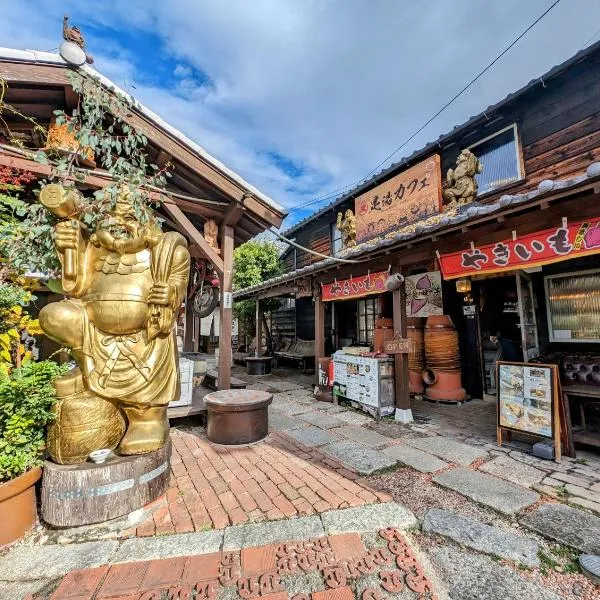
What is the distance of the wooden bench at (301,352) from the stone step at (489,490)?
811 centimetres

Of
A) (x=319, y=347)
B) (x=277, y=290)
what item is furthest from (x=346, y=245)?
(x=319, y=347)

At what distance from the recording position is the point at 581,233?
3508mm

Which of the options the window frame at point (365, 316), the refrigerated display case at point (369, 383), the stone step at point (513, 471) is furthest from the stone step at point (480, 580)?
the window frame at point (365, 316)

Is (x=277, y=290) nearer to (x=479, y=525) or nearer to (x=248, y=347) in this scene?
(x=248, y=347)

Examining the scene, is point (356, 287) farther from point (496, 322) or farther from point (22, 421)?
point (22, 421)

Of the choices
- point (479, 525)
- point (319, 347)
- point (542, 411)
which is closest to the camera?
point (479, 525)

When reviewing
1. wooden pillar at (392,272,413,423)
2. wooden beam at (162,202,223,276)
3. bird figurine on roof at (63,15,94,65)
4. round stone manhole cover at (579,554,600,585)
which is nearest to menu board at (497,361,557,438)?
wooden pillar at (392,272,413,423)

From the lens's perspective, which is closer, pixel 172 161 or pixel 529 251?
pixel 529 251

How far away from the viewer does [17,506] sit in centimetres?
246

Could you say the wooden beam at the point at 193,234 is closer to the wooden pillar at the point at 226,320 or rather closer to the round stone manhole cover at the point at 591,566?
the wooden pillar at the point at 226,320

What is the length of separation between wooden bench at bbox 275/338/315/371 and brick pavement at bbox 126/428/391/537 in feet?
23.9

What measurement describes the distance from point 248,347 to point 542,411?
13926 millimetres

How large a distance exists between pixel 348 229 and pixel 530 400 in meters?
8.09

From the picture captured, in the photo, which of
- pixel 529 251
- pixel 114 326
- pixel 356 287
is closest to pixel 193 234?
pixel 114 326
